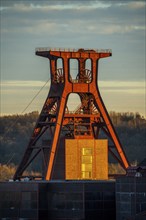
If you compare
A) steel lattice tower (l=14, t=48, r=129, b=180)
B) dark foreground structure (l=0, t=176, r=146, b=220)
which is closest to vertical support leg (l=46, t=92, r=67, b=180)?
steel lattice tower (l=14, t=48, r=129, b=180)

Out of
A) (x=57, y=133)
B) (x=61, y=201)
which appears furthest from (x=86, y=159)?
(x=61, y=201)

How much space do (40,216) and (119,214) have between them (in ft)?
29.4

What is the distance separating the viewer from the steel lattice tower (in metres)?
163

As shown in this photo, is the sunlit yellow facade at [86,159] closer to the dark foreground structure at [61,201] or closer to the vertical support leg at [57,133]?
the vertical support leg at [57,133]

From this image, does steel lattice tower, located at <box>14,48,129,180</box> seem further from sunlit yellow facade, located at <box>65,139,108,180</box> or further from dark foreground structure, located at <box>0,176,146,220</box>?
dark foreground structure, located at <box>0,176,146,220</box>

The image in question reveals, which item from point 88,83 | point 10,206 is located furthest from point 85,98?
point 10,206

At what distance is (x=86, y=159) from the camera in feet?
536

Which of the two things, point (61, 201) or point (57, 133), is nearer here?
point (61, 201)

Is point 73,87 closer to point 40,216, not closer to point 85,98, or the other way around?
point 85,98

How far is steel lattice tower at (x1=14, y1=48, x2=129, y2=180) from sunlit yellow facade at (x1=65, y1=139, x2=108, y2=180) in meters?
1.09

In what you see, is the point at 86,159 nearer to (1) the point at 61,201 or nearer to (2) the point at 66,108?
(2) the point at 66,108

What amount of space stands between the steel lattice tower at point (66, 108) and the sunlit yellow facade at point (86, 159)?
1.09 metres

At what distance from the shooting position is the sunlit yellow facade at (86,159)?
162m

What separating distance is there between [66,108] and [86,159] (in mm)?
5957
